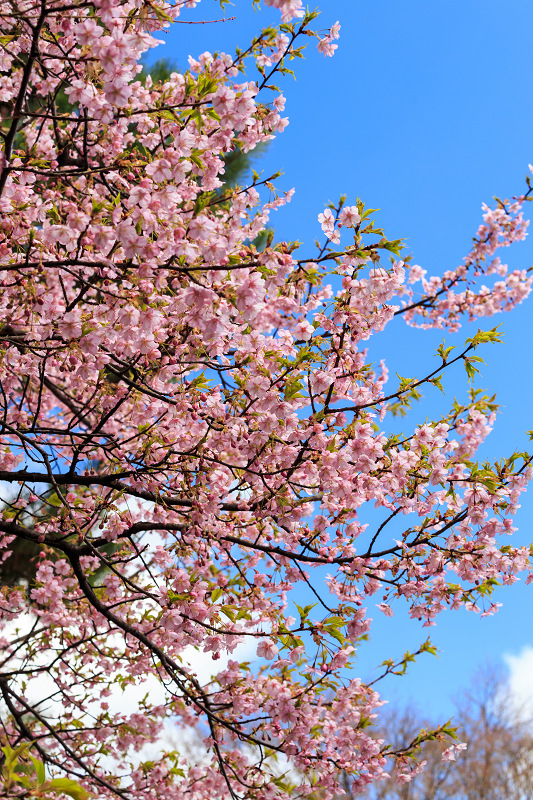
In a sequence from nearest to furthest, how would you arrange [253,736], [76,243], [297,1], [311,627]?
[297,1]
[76,243]
[311,627]
[253,736]

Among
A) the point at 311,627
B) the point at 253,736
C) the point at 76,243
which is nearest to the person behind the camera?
the point at 76,243

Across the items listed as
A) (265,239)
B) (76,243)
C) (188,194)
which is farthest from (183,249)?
(188,194)

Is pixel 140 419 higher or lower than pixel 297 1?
lower

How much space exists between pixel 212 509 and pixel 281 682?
132cm

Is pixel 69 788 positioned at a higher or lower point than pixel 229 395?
lower

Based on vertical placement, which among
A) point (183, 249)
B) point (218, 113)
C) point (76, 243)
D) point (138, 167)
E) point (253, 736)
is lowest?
point (253, 736)

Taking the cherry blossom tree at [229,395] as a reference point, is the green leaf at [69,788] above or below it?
below

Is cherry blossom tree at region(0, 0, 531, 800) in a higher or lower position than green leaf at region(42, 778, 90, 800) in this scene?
higher

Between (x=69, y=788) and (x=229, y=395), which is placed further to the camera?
(x=229, y=395)

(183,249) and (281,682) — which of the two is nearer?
(183,249)

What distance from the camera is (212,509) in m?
3.91

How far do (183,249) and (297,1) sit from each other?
141 centimetres

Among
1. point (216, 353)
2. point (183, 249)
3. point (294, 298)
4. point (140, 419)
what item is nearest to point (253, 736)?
point (140, 419)

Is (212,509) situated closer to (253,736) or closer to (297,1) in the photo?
(253,736)
